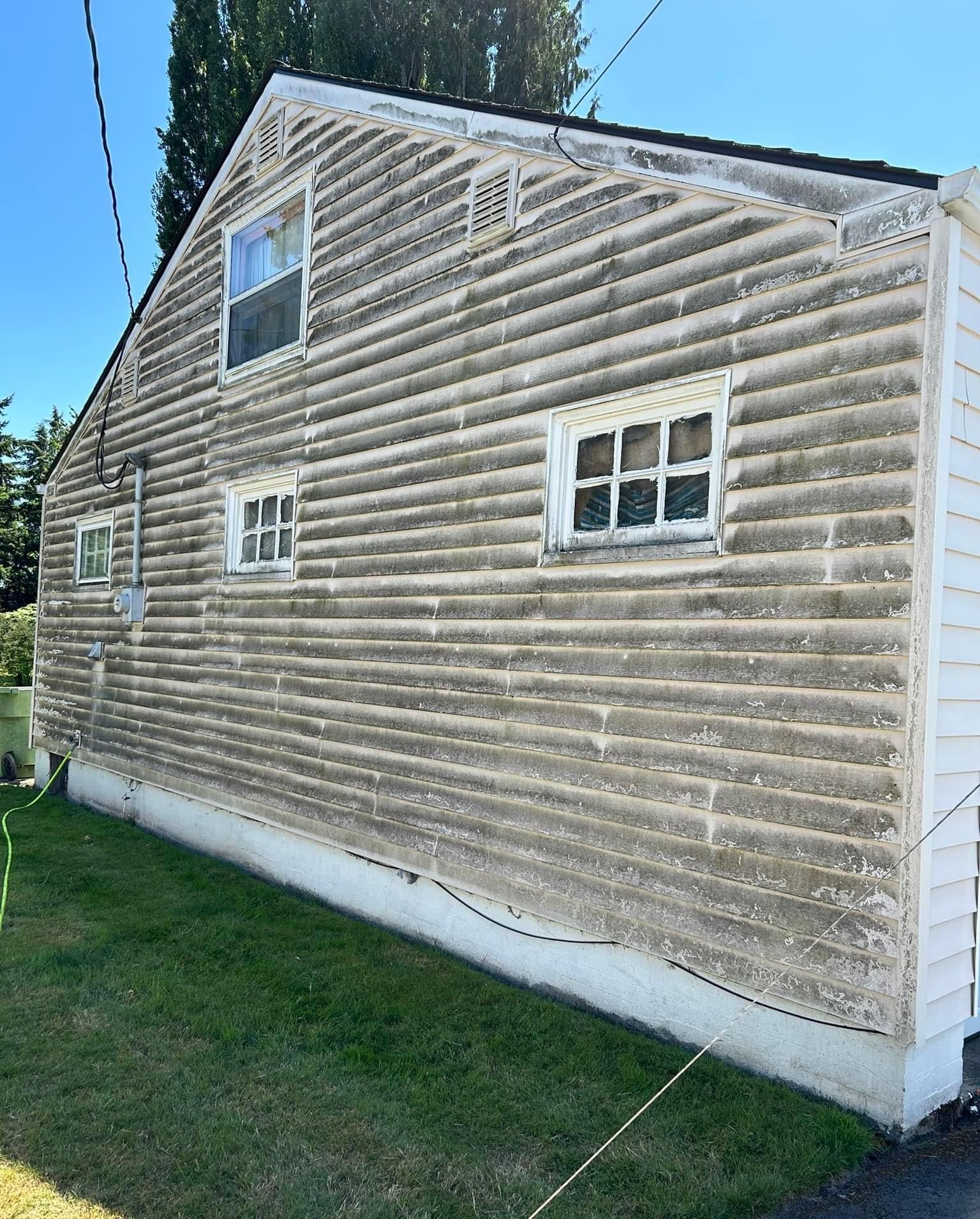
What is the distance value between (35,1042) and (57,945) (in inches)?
55.7

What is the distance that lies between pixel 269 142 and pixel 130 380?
3.51m

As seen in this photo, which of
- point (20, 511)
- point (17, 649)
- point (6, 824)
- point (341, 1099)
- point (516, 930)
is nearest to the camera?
point (341, 1099)

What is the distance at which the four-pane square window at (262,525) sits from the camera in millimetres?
7227

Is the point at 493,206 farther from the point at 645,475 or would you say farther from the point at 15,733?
the point at 15,733

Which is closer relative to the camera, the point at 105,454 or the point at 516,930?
the point at 516,930

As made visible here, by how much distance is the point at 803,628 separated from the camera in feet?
11.6

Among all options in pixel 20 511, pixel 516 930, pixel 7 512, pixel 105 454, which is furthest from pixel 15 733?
pixel 20 511

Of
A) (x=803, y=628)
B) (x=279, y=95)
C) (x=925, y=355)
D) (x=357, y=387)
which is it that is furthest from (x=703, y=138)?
(x=279, y=95)

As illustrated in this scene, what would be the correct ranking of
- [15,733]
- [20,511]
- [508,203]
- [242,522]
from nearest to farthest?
[508,203] → [242,522] → [15,733] → [20,511]

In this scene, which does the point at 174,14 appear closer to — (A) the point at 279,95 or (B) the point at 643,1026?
(A) the point at 279,95

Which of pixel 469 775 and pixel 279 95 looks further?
pixel 279 95

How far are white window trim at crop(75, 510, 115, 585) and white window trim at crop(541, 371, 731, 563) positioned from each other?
23.0ft

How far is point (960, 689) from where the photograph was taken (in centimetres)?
340

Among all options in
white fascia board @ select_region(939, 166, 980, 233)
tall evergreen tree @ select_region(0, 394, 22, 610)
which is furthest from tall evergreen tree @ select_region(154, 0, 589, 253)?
white fascia board @ select_region(939, 166, 980, 233)
